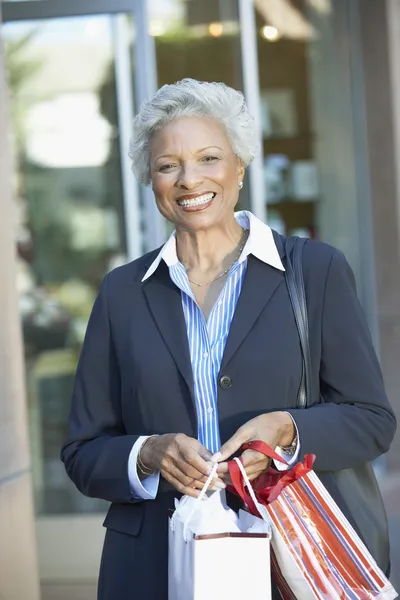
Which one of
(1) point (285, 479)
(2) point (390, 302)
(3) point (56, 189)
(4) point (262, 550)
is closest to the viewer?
(4) point (262, 550)

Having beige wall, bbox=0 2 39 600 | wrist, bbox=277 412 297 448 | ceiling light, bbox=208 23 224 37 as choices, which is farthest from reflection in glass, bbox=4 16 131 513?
wrist, bbox=277 412 297 448

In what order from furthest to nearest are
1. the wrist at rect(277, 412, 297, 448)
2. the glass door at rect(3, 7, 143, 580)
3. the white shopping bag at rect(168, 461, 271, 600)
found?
the glass door at rect(3, 7, 143, 580) < the wrist at rect(277, 412, 297, 448) < the white shopping bag at rect(168, 461, 271, 600)

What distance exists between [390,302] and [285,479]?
5078mm

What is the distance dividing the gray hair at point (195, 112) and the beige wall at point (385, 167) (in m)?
4.54

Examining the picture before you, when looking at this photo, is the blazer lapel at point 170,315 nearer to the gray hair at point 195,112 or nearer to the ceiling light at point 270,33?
the gray hair at point 195,112

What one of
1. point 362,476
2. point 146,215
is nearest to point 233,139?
point 362,476

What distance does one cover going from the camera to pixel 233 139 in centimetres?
273

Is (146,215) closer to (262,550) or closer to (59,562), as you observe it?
(59,562)

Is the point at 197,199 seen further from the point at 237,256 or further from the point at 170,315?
the point at 170,315

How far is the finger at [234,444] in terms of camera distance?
2273 millimetres

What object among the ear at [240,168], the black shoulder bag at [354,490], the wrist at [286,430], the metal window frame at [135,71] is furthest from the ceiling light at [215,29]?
the wrist at [286,430]

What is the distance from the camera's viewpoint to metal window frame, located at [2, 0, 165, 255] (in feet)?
20.3

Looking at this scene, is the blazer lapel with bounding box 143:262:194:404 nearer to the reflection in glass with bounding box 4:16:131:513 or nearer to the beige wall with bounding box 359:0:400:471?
the beige wall with bounding box 359:0:400:471

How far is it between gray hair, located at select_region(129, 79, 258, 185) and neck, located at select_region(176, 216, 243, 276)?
0.21 meters
